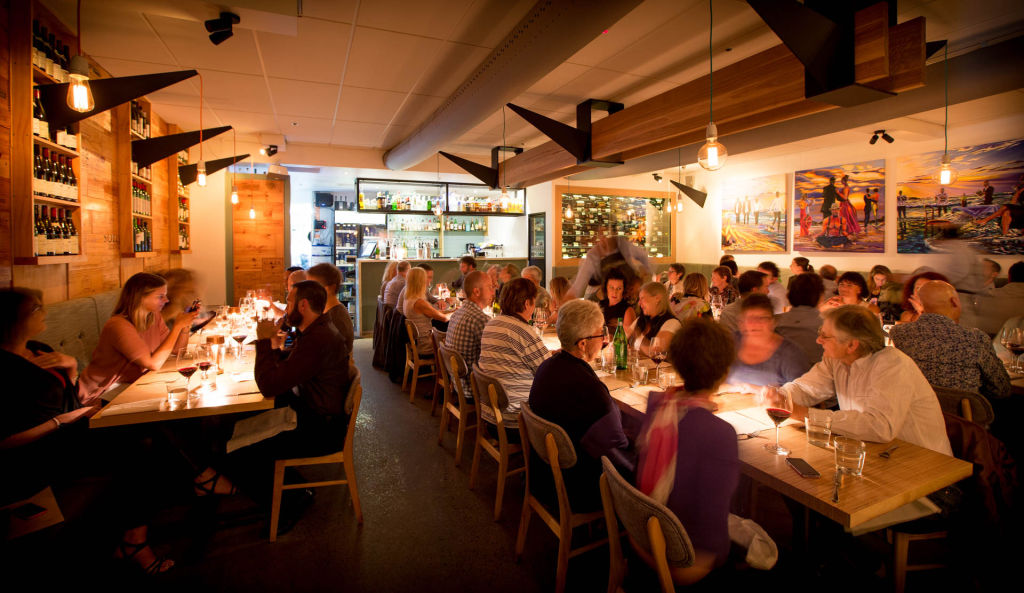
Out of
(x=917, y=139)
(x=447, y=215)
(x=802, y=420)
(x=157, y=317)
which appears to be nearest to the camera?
(x=802, y=420)

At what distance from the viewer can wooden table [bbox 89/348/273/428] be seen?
2426 millimetres

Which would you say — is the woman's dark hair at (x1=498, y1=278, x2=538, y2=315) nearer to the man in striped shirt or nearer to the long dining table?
the man in striped shirt

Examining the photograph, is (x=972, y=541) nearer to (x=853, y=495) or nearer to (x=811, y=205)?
(x=853, y=495)

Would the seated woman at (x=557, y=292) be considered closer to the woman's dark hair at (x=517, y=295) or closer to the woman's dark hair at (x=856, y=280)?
the woman's dark hair at (x=517, y=295)

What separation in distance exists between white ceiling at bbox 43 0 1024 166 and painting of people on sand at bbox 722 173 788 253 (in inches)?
187

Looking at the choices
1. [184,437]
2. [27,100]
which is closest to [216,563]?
[184,437]

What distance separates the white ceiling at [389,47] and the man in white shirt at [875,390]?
8.63 feet

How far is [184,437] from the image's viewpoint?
2984 mm

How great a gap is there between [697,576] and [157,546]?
2.91 meters

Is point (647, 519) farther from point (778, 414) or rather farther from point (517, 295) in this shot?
point (517, 295)

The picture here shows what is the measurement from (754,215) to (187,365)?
32.2 ft

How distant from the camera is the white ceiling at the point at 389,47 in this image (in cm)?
366

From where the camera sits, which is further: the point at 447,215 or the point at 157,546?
the point at 447,215

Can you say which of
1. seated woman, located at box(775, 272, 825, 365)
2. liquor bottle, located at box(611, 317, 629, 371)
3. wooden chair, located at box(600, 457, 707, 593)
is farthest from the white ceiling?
wooden chair, located at box(600, 457, 707, 593)
